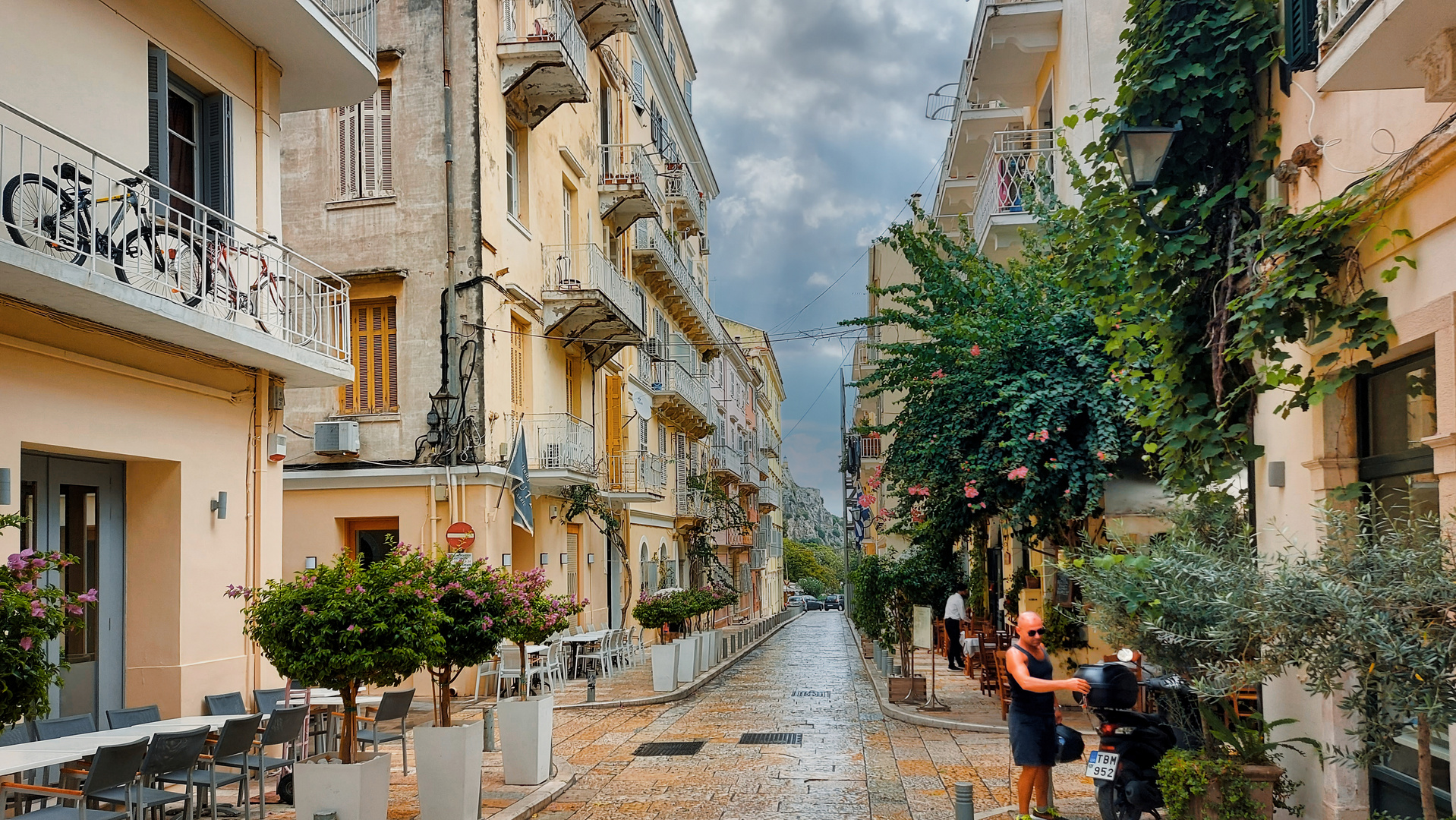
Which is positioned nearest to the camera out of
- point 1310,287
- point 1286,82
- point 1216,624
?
point 1216,624

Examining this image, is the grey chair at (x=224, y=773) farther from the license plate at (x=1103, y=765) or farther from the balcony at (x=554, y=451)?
the balcony at (x=554, y=451)

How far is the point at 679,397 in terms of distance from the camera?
1369 inches

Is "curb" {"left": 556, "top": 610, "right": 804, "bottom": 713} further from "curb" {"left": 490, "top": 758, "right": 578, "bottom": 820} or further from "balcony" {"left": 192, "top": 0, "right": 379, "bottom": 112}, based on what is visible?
"balcony" {"left": 192, "top": 0, "right": 379, "bottom": 112}

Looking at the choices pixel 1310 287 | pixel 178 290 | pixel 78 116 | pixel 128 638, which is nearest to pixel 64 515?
pixel 128 638

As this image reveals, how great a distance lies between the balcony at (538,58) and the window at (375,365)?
441 centimetres

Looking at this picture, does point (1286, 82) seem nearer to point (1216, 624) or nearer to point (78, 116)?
point (1216, 624)

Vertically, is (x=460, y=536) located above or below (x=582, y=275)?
below

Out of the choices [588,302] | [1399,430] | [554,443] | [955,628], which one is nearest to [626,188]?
[588,302]

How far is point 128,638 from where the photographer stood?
11297 millimetres

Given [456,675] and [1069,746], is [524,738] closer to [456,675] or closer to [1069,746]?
[456,675]

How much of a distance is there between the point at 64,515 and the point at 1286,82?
1030 cm

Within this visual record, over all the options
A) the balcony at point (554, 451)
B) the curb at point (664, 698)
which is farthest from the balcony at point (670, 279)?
Answer: the curb at point (664, 698)

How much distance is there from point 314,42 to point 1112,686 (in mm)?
10173

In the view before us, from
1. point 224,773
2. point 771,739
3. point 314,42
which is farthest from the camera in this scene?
point 771,739
